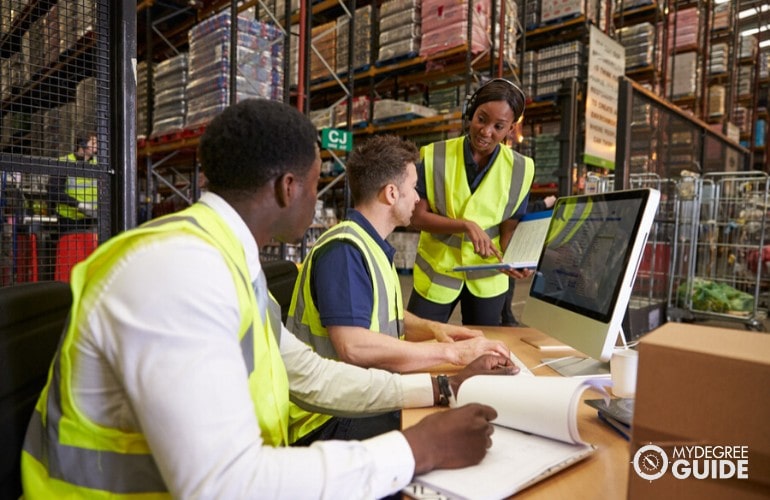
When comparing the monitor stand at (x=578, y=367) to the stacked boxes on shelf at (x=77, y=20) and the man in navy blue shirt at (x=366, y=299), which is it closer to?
A: the man in navy blue shirt at (x=366, y=299)

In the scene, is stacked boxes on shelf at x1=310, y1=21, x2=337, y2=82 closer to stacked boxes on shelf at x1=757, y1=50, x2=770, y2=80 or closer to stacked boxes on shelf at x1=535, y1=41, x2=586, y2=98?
stacked boxes on shelf at x1=535, y1=41, x2=586, y2=98

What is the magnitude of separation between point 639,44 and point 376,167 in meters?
6.81

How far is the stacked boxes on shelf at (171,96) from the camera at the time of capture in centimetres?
518

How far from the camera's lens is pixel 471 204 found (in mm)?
2434

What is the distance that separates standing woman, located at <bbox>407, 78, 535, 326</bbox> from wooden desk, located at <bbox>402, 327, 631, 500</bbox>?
1.20m

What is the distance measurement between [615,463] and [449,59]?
17.3ft

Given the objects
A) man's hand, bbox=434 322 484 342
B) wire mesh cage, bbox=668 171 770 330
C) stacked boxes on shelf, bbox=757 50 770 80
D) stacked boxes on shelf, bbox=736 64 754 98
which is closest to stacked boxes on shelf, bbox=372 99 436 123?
wire mesh cage, bbox=668 171 770 330

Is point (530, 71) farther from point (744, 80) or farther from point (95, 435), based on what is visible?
point (744, 80)

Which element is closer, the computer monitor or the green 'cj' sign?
the computer monitor

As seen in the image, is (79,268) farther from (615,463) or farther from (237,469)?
(615,463)

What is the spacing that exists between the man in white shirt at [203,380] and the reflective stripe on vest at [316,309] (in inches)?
20.7

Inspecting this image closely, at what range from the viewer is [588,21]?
5.94m

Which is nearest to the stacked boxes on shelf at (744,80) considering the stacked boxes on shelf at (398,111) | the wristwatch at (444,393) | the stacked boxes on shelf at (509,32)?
the stacked boxes on shelf at (509,32)

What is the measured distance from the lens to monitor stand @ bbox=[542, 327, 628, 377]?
146 cm
